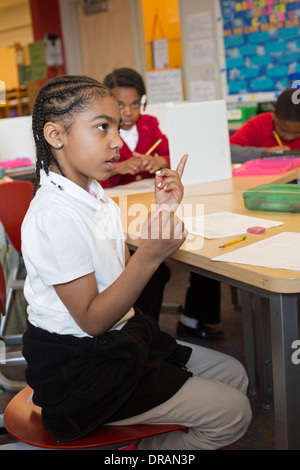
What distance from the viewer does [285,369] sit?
0.94 m

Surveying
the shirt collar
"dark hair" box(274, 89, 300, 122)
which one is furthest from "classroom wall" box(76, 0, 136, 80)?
the shirt collar

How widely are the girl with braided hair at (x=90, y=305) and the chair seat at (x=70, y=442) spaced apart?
17 mm

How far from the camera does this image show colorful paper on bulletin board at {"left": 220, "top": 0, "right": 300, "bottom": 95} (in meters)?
4.46

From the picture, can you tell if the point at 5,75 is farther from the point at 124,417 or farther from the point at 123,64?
the point at 124,417

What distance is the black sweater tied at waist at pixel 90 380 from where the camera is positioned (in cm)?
97

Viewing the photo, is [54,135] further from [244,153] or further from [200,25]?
[200,25]

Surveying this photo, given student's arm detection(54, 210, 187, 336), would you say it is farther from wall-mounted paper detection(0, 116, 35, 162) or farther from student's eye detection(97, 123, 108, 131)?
wall-mounted paper detection(0, 116, 35, 162)

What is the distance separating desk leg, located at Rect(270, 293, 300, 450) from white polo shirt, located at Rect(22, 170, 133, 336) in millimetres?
318

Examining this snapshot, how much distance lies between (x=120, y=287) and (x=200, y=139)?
111cm

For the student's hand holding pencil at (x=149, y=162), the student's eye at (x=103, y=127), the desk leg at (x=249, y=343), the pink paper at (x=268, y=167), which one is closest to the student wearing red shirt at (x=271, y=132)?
the pink paper at (x=268, y=167)

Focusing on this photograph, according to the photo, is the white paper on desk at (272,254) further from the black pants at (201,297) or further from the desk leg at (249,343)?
the black pants at (201,297)

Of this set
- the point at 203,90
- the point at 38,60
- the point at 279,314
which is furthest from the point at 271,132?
the point at 38,60
